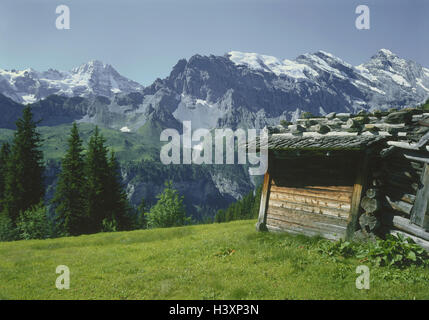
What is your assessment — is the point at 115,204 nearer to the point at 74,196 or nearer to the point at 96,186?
the point at 96,186

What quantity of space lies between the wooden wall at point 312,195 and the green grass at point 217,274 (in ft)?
2.86

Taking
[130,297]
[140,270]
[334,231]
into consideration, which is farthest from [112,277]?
[334,231]

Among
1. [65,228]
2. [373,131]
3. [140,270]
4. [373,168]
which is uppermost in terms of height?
[373,131]

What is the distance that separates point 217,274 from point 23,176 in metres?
38.0

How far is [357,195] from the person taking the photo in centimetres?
1167

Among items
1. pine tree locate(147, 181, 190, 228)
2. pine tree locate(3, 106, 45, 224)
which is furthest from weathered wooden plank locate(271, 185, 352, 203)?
pine tree locate(3, 106, 45, 224)

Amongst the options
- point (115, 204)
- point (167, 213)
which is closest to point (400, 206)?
point (167, 213)

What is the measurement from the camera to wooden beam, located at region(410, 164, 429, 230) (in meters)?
9.54

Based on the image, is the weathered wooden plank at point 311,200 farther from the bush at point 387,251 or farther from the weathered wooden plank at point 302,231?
the bush at point 387,251

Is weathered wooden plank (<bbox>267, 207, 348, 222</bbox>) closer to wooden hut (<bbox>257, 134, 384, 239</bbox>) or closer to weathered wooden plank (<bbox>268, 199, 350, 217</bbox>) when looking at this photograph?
wooden hut (<bbox>257, 134, 384, 239</bbox>)

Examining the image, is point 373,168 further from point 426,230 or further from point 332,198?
point 426,230

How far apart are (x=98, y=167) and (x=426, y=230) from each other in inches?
1452

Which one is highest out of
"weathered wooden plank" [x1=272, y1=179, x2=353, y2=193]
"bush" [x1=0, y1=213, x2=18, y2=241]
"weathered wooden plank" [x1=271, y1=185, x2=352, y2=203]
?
"weathered wooden plank" [x1=272, y1=179, x2=353, y2=193]
